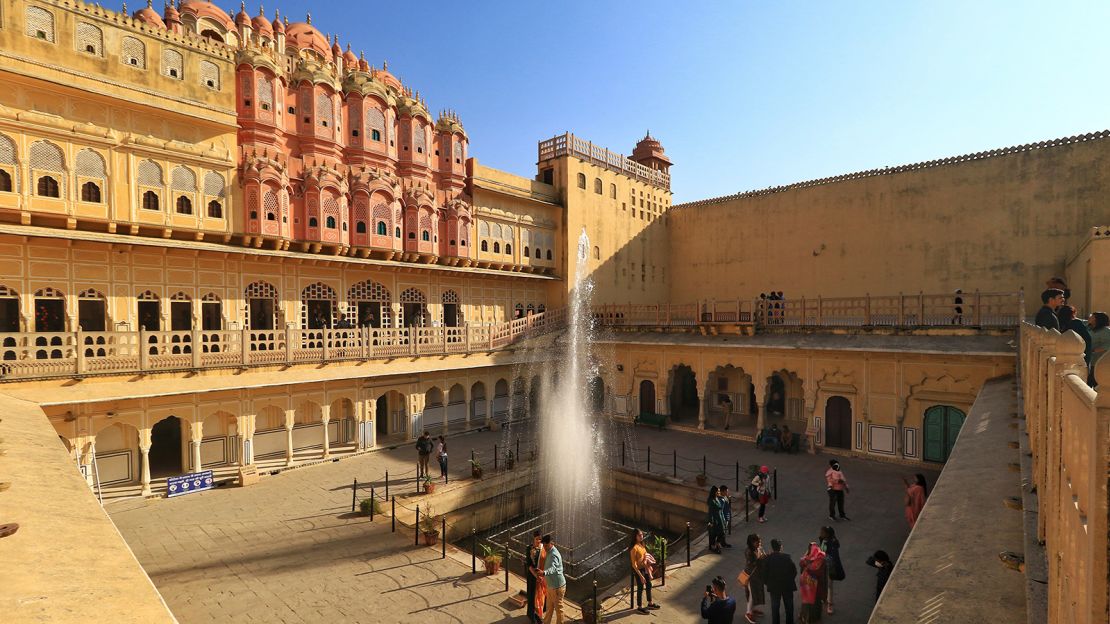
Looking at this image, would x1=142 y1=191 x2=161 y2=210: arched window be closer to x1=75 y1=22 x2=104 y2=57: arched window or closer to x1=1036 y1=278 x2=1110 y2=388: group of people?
x1=75 y1=22 x2=104 y2=57: arched window

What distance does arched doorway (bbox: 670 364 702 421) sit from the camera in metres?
21.7

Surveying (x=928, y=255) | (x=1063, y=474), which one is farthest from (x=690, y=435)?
(x=1063, y=474)

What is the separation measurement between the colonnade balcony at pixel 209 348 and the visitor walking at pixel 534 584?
9509 millimetres

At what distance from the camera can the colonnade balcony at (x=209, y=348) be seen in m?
10.9

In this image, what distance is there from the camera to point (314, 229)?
1606cm

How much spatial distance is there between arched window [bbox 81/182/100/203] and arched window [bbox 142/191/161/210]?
3.03 feet

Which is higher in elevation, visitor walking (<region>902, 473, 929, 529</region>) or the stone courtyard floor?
visitor walking (<region>902, 473, 929, 529</region>)

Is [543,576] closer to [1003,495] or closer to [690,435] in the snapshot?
[1003,495]

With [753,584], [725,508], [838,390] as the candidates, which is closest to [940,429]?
[838,390]

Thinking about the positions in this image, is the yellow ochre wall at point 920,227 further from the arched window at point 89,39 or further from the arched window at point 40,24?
the arched window at point 40,24

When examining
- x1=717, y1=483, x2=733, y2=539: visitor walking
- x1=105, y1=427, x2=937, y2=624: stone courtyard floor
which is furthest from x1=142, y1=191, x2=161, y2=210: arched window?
x1=717, y1=483, x2=733, y2=539: visitor walking

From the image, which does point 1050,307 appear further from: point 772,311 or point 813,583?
point 772,311

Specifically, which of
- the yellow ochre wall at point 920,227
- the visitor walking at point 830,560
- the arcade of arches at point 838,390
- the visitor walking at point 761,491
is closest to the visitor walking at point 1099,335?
the visitor walking at point 830,560

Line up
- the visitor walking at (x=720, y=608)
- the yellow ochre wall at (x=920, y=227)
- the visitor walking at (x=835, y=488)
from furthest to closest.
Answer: the yellow ochre wall at (x=920, y=227)
the visitor walking at (x=835, y=488)
the visitor walking at (x=720, y=608)
